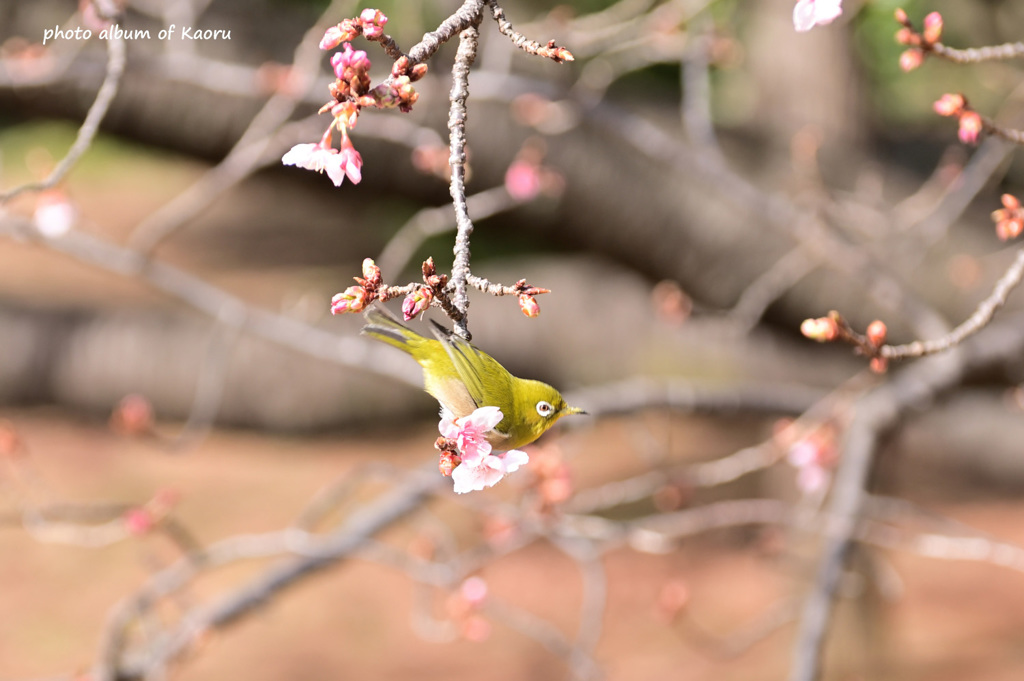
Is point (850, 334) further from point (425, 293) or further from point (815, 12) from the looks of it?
point (425, 293)

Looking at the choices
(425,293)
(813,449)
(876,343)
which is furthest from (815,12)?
(813,449)

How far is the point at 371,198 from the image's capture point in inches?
151

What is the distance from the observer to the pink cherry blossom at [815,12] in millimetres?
796

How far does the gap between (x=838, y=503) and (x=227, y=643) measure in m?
3.45

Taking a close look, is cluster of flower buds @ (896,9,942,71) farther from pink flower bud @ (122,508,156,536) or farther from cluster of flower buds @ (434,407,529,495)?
pink flower bud @ (122,508,156,536)

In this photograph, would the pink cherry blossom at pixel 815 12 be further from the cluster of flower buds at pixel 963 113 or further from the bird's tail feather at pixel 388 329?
the bird's tail feather at pixel 388 329

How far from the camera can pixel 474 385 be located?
710mm

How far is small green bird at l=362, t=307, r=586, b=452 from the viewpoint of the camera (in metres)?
0.71

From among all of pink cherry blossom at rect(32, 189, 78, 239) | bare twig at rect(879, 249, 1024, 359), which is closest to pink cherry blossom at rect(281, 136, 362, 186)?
bare twig at rect(879, 249, 1024, 359)

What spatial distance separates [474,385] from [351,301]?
0.12 metres

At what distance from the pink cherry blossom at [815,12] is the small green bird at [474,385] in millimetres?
440

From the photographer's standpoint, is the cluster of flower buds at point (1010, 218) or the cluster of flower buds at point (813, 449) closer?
the cluster of flower buds at point (1010, 218)

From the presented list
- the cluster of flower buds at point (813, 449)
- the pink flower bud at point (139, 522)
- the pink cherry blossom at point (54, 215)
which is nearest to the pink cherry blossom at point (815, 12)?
the cluster of flower buds at point (813, 449)

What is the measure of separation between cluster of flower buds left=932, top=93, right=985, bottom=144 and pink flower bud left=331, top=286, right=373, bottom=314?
74 cm
